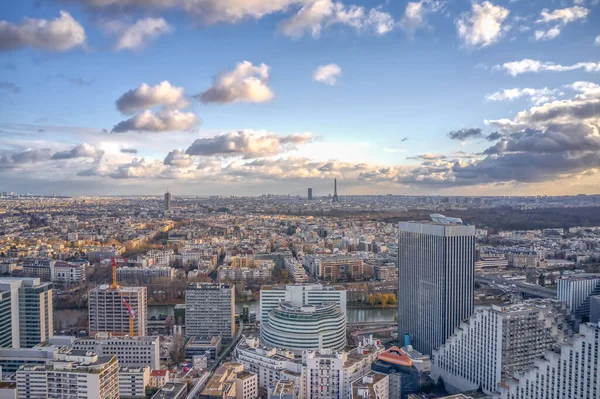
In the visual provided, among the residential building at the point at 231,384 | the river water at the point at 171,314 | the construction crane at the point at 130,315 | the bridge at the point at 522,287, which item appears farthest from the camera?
the bridge at the point at 522,287

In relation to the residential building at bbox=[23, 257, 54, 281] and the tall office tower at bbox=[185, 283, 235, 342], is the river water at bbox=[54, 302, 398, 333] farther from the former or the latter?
the residential building at bbox=[23, 257, 54, 281]

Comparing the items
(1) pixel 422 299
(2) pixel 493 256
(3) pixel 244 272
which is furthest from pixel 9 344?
(2) pixel 493 256

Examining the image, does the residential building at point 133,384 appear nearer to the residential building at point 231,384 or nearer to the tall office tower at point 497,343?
the residential building at point 231,384

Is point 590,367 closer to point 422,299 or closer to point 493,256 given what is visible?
point 422,299

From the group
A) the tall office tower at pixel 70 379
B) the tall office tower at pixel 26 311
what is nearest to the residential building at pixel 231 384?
the tall office tower at pixel 70 379

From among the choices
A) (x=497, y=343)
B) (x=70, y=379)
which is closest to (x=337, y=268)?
(x=497, y=343)

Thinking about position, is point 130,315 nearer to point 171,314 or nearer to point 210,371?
point 210,371

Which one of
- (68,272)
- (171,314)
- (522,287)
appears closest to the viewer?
(171,314)

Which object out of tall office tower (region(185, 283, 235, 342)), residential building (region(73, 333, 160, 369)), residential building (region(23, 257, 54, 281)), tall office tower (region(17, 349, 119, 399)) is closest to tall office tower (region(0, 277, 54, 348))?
Result: residential building (region(73, 333, 160, 369))
